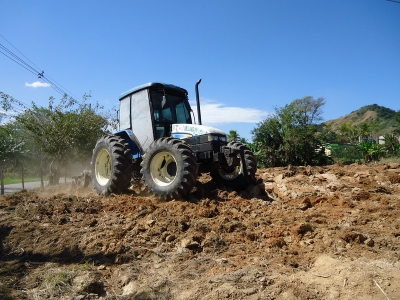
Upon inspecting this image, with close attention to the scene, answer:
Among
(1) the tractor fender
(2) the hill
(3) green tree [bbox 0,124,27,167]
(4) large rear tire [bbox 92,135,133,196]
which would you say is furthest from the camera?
(2) the hill

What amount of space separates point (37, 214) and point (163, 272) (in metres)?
3.34

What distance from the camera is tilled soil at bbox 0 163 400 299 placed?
3143 mm

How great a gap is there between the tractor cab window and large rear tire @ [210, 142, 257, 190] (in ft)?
4.84

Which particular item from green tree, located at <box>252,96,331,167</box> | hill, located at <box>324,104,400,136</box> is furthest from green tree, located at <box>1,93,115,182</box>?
hill, located at <box>324,104,400,136</box>

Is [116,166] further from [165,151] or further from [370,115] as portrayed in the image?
[370,115]

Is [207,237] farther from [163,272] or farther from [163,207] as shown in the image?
[163,207]

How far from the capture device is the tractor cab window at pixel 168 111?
7215 mm

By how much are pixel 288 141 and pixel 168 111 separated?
14.5 metres

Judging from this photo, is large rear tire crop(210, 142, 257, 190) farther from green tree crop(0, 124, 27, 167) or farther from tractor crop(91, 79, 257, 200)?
green tree crop(0, 124, 27, 167)

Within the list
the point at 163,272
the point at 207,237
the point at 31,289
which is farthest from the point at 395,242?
the point at 31,289

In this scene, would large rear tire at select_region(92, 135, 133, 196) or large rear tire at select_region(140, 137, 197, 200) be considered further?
large rear tire at select_region(92, 135, 133, 196)

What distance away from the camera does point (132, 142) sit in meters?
7.80

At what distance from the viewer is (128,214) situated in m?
5.30

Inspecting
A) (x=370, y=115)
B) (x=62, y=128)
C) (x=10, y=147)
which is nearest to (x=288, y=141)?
(x=62, y=128)
